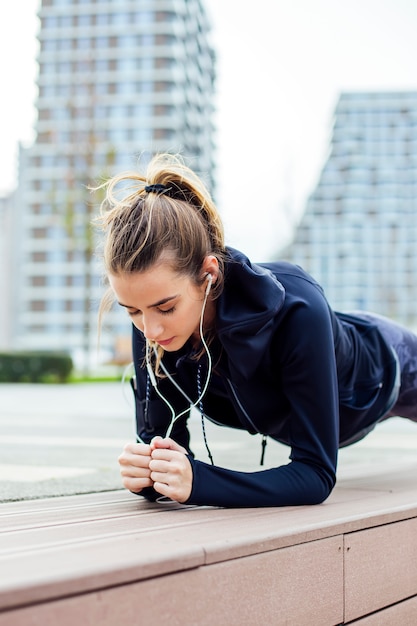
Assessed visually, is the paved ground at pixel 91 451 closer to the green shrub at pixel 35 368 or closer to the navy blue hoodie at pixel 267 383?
the navy blue hoodie at pixel 267 383

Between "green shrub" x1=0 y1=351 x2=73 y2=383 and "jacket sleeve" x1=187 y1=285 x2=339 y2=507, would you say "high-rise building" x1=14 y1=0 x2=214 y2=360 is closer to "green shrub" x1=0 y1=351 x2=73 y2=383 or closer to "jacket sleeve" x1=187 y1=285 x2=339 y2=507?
"green shrub" x1=0 y1=351 x2=73 y2=383

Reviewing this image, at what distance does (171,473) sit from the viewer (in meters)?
1.58

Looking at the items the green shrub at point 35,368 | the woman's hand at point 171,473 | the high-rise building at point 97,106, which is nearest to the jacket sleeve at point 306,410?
the woman's hand at point 171,473

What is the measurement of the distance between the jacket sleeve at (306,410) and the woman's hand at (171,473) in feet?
0.35

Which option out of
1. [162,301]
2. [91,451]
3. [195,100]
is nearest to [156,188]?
[162,301]

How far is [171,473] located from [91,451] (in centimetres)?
234

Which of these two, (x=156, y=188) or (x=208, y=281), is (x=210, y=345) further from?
(x=156, y=188)

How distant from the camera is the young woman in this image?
164 cm

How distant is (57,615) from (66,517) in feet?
1.77

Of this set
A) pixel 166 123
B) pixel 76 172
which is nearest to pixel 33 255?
pixel 166 123

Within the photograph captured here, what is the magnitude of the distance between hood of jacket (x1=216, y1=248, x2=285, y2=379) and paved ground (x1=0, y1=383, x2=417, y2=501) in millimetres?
413

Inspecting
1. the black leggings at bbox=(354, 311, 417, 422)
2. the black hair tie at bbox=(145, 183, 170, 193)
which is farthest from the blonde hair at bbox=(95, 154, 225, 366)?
the black leggings at bbox=(354, 311, 417, 422)

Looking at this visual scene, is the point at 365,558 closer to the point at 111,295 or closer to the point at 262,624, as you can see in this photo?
the point at 262,624

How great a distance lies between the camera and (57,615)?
3.06ft
